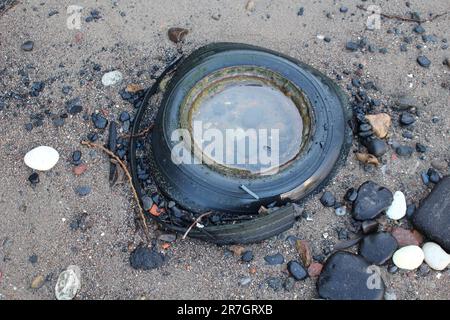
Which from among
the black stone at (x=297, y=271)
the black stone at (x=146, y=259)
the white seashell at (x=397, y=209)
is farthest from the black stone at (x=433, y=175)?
the black stone at (x=146, y=259)

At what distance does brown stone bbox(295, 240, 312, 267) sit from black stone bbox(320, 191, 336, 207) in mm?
254

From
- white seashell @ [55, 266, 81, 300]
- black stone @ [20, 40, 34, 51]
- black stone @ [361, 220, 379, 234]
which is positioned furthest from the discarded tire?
black stone @ [20, 40, 34, 51]

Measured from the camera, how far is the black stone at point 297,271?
288cm

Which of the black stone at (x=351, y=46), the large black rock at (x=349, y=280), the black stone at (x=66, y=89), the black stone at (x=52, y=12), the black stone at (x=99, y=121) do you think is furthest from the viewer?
the black stone at (x=52, y=12)

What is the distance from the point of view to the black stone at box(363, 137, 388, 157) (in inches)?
125

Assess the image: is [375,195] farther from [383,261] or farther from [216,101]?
[216,101]

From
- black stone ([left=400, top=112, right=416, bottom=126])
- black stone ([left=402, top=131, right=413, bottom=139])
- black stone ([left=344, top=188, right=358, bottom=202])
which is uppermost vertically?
black stone ([left=400, top=112, right=416, bottom=126])

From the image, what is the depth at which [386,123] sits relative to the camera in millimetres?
3275

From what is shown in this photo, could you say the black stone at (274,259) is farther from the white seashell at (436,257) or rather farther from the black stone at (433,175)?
the black stone at (433,175)

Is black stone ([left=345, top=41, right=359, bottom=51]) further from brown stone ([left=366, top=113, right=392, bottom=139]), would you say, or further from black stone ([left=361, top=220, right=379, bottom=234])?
black stone ([left=361, top=220, right=379, bottom=234])

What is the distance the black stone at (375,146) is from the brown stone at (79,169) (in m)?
1.68


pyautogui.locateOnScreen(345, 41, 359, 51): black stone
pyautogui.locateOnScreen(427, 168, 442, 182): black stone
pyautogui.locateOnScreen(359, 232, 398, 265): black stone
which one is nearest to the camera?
pyautogui.locateOnScreen(359, 232, 398, 265): black stone

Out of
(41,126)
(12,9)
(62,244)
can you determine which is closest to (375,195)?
(62,244)

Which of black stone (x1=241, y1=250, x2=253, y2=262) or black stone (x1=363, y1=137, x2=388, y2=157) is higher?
black stone (x1=363, y1=137, x2=388, y2=157)
